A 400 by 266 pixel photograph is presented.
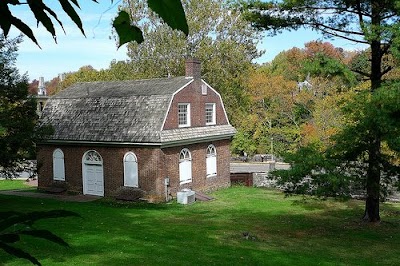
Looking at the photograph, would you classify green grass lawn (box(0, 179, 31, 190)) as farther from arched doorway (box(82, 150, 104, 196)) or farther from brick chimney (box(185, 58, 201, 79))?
brick chimney (box(185, 58, 201, 79))

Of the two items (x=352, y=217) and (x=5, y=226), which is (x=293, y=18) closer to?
(x=352, y=217)

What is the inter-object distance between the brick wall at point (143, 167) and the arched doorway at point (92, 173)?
0.84 feet

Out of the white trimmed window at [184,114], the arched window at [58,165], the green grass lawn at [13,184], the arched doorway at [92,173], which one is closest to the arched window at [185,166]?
the white trimmed window at [184,114]

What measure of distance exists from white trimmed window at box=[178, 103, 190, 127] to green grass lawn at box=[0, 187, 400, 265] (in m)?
4.36

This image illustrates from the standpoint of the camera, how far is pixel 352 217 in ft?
62.1

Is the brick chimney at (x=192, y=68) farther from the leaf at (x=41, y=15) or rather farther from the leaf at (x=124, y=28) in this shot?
the leaf at (x=124, y=28)

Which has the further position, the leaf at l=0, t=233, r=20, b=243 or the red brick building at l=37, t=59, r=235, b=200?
the red brick building at l=37, t=59, r=235, b=200

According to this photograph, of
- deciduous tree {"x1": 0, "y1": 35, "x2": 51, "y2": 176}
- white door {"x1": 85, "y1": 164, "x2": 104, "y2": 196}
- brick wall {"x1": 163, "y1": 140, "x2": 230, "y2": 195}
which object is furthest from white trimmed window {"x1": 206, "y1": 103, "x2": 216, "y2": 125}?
deciduous tree {"x1": 0, "y1": 35, "x2": 51, "y2": 176}

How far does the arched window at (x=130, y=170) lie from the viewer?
22.8m

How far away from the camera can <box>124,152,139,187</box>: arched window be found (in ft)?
74.8

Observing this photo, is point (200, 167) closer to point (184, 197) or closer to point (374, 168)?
point (184, 197)

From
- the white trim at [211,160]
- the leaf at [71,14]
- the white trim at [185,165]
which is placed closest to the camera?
the leaf at [71,14]

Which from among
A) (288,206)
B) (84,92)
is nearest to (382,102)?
(288,206)

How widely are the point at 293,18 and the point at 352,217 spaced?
8647 mm
